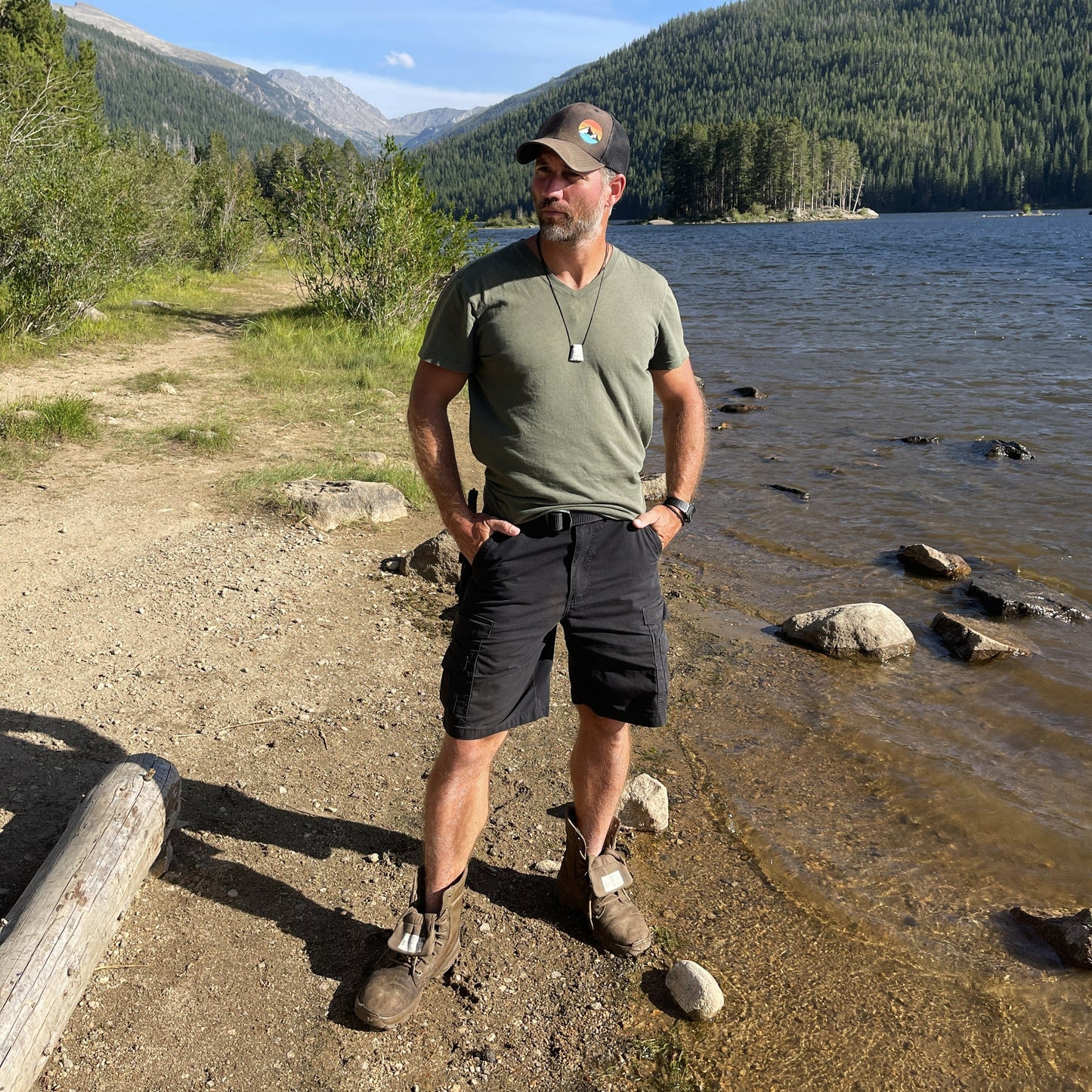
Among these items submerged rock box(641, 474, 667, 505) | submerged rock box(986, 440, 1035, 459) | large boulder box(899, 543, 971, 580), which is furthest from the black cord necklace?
submerged rock box(986, 440, 1035, 459)

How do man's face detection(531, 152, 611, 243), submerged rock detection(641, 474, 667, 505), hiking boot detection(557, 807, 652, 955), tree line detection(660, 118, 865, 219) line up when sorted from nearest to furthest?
man's face detection(531, 152, 611, 243) < hiking boot detection(557, 807, 652, 955) < submerged rock detection(641, 474, 667, 505) < tree line detection(660, 118, 865, 219)

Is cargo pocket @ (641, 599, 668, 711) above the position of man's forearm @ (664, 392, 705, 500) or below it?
below

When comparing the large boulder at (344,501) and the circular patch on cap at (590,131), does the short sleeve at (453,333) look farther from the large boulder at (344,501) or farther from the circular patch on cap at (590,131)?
the large boulder at (344,501)

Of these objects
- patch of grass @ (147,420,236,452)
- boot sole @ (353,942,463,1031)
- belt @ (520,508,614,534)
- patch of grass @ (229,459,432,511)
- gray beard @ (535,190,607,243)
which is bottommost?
boot sole @ (353,942,463,1031)

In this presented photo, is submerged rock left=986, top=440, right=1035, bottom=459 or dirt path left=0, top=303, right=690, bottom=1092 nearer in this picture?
dirt path left=0, top=303, right=690, bottom=1092

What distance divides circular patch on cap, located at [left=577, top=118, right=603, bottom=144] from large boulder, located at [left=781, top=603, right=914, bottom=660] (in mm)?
4067

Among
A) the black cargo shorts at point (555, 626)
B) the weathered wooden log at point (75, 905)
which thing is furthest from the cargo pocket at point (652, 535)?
the weathered wooden log at point (75, 905)

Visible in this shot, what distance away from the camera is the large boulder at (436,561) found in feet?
20.3

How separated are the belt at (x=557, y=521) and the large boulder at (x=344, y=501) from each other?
4.40m

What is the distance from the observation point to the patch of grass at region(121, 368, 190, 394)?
35.8ft

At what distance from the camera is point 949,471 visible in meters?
10.6

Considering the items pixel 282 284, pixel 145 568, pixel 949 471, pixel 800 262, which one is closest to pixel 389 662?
pixel 145 568

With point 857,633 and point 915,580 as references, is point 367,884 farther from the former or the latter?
point 915,580

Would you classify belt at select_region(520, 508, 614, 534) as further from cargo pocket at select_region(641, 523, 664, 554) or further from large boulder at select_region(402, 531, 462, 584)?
large boulder at select_region(402, 531, 462, 584)
